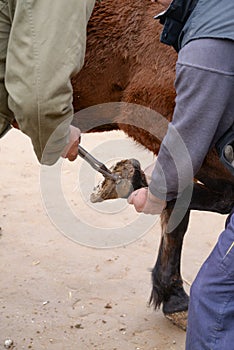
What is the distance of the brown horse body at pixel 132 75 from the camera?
9.89 feet

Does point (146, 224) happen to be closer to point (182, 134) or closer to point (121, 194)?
point (121, 194)

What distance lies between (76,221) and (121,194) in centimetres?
135

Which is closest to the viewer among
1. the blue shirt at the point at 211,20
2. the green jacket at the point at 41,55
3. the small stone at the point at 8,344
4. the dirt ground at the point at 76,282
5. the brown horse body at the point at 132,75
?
the green jacket at the point at 41,55

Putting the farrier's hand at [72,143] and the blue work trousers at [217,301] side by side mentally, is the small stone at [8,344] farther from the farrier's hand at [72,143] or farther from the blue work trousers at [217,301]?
the blue work trousers at [217,301]

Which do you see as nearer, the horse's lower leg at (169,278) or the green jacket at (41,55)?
the green jacket at (41,55)

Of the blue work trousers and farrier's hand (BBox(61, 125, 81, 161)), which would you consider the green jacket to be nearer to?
farrier's hand (BBox(61, 125, 81, 161))

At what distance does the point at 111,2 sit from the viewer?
3.13 metres

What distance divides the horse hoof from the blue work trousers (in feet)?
4.42

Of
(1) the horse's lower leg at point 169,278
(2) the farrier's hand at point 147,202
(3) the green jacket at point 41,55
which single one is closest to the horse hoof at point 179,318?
(1) the horse's lower leg at point 169,278

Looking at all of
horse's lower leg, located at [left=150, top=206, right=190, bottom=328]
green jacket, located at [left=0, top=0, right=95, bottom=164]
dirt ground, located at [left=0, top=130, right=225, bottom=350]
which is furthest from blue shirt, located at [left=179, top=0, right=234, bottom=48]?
dirt ground, located at [left=0, top=130, right=225, bottom=350]

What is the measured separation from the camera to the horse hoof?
3.77 metres

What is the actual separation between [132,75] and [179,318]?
4.86 feet

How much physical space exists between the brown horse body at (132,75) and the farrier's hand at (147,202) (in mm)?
342

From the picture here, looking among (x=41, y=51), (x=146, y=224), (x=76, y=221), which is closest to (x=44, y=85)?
(x=41, y=51)
